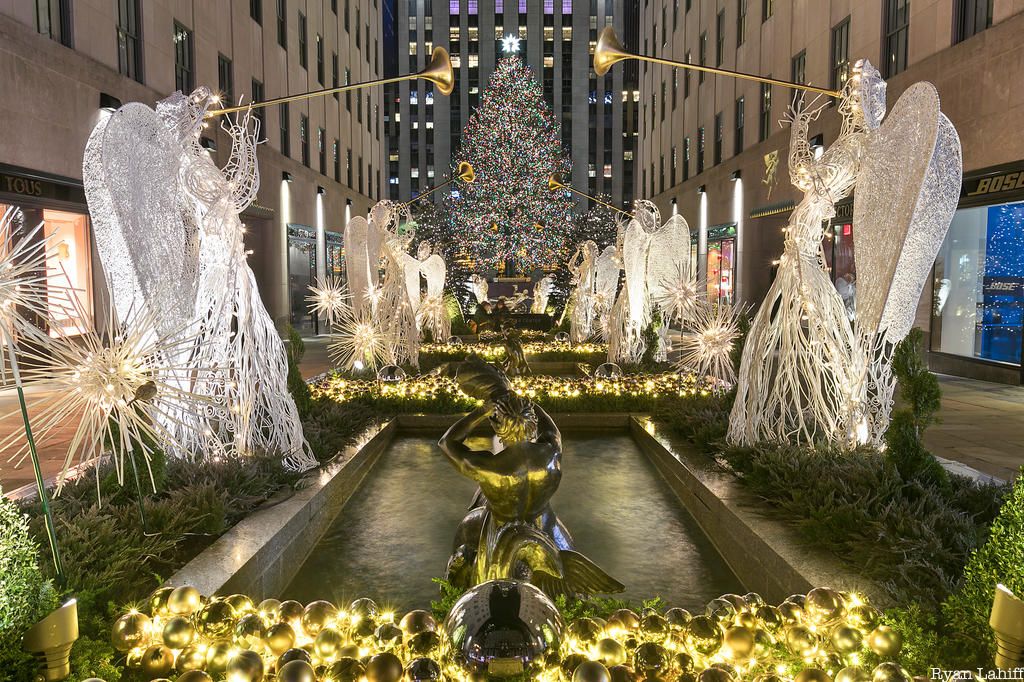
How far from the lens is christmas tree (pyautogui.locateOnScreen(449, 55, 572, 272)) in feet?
116

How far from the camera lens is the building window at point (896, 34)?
15.8 metres

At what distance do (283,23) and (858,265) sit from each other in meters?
26.1

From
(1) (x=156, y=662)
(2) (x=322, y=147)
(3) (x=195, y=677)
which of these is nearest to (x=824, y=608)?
(3) (x=195, y=677)

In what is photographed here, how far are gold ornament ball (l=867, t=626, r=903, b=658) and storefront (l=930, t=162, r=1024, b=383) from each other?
1190cm

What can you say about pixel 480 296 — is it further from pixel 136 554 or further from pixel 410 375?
pixel 136 554

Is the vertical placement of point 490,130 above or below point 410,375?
above

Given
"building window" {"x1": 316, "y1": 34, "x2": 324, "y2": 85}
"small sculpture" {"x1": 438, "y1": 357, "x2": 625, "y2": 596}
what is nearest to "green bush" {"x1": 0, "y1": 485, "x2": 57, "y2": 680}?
"small sculpture" {"x1": 438, "y1": 357, "x2": 625, "y2": 596}

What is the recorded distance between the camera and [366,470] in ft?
24.9

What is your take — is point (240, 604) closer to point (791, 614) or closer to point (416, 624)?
point (416, 624)

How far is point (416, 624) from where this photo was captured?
3.18m

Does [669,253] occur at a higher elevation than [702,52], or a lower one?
lower

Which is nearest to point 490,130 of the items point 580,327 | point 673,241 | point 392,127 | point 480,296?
point 480,296

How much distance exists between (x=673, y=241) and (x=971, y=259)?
6.09 m

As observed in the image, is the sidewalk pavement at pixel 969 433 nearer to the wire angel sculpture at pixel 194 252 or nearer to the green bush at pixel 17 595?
the wire angel sculpture at pixel 194 252
